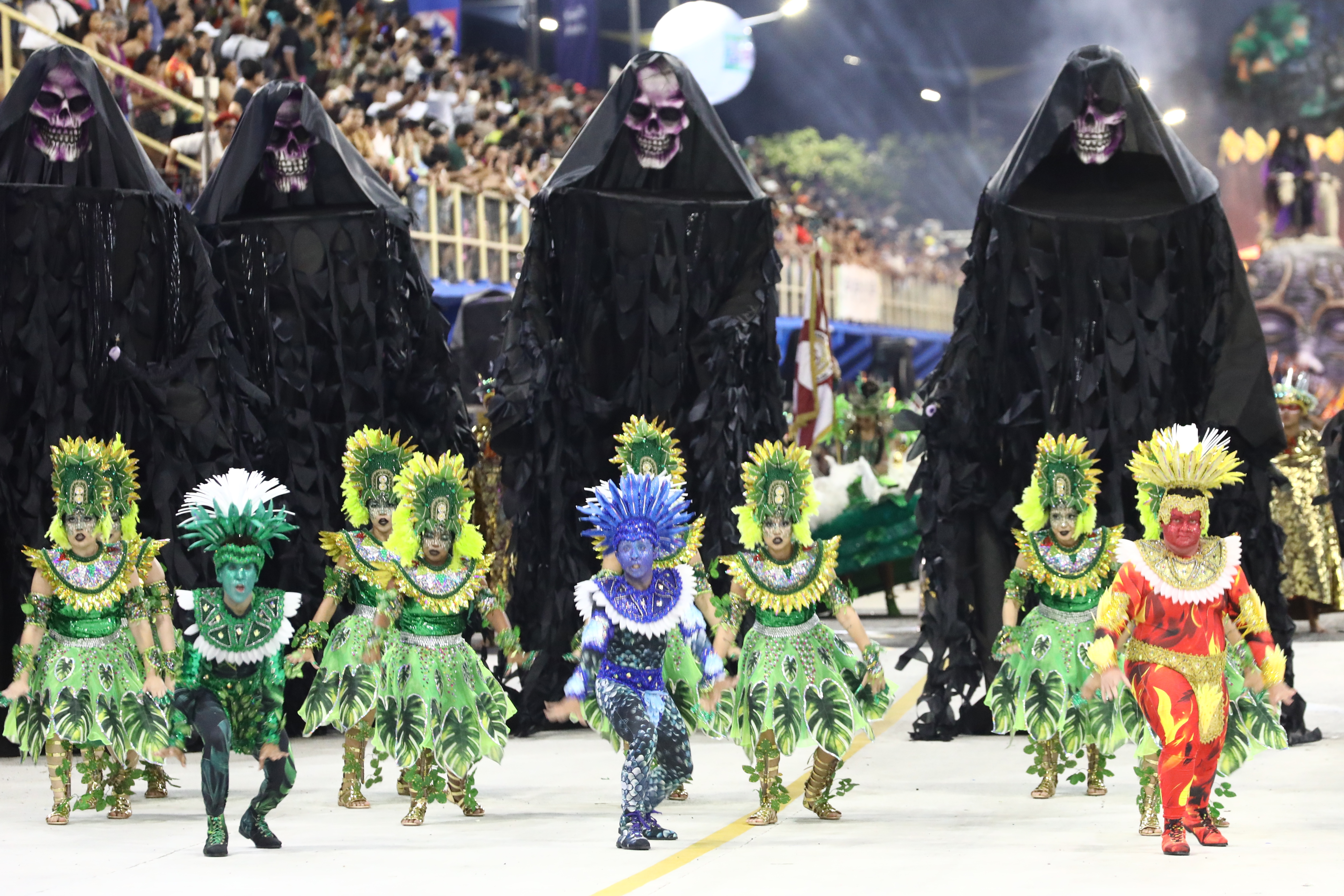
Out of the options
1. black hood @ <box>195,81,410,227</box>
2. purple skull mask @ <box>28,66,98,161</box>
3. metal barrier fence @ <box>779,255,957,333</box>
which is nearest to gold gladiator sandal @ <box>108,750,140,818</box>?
purple skull mask @ <box>28,66,98,161</box>

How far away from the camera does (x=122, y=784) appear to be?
8.50m

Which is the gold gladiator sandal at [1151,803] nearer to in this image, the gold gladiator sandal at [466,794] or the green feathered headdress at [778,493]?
the green feathered headdress at [778,493]

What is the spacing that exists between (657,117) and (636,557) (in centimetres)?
431

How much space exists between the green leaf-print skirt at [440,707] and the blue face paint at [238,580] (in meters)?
0.87

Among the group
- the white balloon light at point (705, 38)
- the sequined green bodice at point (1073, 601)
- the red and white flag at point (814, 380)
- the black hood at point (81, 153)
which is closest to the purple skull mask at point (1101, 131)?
the sequined green bodice at point (1073, 601)

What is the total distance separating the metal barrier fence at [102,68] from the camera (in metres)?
13.5

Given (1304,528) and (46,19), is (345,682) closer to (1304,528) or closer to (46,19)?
(46,19)

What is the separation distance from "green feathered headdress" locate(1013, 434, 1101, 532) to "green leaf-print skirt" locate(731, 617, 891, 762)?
56.0 inches

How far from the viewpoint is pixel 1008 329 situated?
10633 mm

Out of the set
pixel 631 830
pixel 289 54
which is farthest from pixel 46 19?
pixel 631 830

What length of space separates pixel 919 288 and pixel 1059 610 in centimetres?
2754

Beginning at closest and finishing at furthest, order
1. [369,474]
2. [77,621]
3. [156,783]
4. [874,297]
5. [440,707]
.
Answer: [440,707] < [77,621] < [156,783] < [369,474] < [874,297]

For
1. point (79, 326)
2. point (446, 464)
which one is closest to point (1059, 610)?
point (446, 464)

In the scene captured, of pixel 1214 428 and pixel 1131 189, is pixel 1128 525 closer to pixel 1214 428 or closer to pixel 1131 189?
pixel 1214 428
